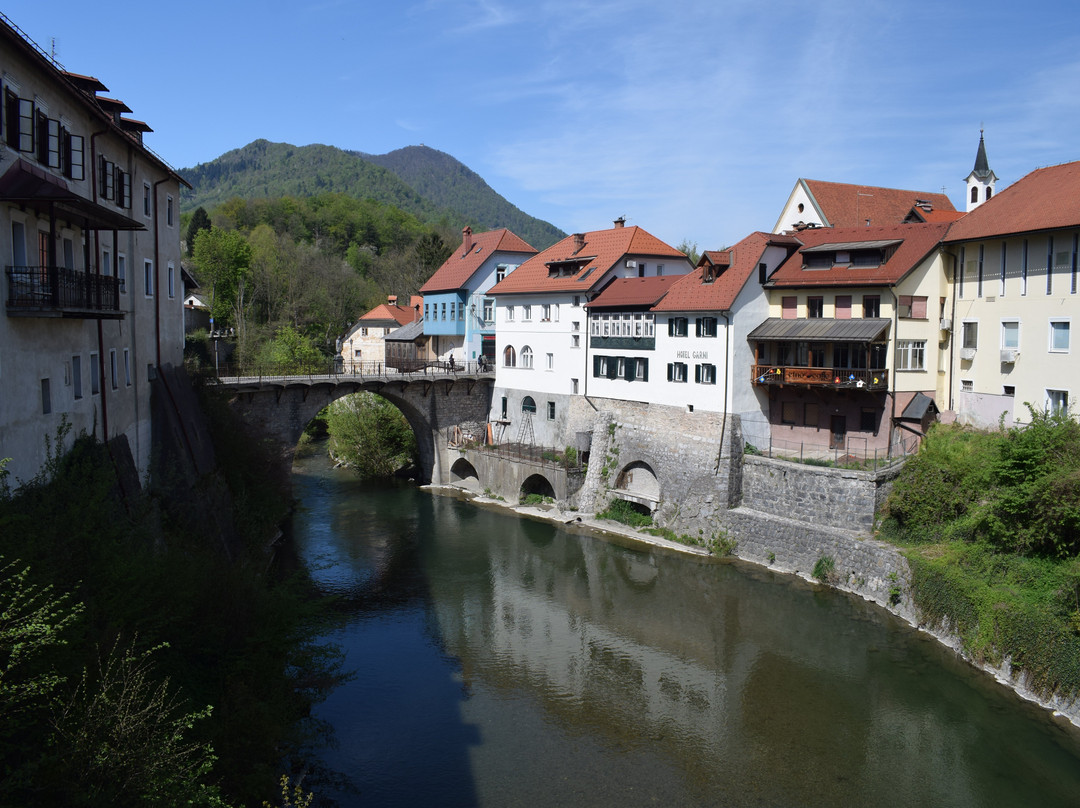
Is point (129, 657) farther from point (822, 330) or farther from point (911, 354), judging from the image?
point (911, 354)

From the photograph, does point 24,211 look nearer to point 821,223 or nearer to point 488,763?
point 488,763

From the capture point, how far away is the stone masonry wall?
25891 mm

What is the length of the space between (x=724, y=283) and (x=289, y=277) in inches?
1668

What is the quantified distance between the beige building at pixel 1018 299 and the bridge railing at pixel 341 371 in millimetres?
22677

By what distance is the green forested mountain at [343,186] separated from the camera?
124312mm

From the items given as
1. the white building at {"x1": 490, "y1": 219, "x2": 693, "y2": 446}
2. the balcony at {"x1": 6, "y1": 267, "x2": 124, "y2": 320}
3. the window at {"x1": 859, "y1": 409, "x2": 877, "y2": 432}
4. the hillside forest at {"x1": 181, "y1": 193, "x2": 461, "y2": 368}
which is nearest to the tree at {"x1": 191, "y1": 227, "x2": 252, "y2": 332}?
the hillside forest at {"x1": 181, "y1": 193, "x2": 461, "y2": 368}

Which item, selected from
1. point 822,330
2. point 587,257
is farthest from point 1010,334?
point 587,257

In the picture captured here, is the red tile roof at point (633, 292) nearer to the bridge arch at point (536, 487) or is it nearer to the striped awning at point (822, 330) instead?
the striped awning at point (822, 330)

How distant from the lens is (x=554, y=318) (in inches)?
1516

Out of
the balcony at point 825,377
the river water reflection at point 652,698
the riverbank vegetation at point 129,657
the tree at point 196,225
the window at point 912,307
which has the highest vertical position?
the tree at point 196,225

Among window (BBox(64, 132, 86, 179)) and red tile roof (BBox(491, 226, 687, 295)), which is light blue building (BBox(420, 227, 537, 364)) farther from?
window (BBox(64, 132, 86, 179))

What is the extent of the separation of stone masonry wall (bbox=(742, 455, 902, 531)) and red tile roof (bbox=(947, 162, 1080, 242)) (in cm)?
828

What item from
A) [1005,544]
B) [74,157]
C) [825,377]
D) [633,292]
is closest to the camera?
[74,157]

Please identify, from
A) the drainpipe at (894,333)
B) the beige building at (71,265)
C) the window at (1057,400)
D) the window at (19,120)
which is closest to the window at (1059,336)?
the window at (1057,400)
